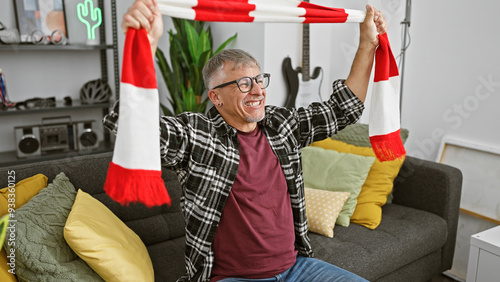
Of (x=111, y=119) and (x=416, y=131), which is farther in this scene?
(x=416, y=131)

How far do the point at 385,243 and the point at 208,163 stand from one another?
108 cm

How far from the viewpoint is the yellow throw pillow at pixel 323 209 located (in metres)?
2.09

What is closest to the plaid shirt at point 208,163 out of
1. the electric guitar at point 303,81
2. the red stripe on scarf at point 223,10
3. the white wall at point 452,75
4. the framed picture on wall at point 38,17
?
the red stripe on scarf at point 223,10

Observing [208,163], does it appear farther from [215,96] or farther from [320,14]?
[320,14]

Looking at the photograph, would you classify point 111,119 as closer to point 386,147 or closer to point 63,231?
point 63,231

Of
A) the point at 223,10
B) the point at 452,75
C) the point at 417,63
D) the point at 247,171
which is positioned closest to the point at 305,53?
the point at 417,63

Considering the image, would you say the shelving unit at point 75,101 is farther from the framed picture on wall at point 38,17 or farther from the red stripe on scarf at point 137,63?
the red stripe on scarf at point 137,63

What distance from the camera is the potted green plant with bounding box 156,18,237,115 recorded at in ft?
10.5

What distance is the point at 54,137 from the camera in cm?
321

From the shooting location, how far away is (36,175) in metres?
1.75

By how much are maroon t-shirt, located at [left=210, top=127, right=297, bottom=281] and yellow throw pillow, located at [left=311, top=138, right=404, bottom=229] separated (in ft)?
2.82

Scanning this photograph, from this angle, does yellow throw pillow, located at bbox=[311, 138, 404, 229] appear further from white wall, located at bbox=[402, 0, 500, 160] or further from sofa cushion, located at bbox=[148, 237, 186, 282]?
sofa cushion, located at bbox=[148, 237, 186, 282]

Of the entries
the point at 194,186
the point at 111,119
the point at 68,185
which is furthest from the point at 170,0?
the point at 68,185

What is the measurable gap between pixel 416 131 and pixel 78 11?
104 inches
